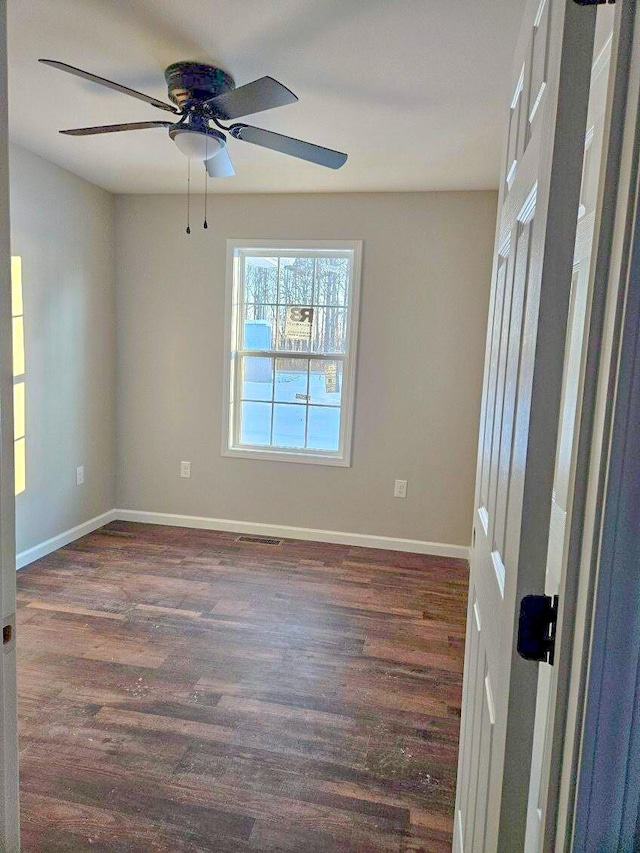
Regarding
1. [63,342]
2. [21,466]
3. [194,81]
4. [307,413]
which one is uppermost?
[194,81]

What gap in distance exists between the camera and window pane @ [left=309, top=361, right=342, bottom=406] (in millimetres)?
3969

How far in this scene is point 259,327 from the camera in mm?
4062

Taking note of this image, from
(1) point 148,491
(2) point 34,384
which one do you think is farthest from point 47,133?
(1) point 148,491

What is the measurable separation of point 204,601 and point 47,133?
2.74m

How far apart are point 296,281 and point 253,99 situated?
2165mm

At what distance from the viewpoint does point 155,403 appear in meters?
4.23

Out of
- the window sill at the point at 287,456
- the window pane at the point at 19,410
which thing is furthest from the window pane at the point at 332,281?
the window pane at the point at 19,410

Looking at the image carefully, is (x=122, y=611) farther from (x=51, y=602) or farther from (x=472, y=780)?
(x=472, y=780)

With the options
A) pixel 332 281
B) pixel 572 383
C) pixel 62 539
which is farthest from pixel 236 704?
pixel 332 281

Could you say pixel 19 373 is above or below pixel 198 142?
below

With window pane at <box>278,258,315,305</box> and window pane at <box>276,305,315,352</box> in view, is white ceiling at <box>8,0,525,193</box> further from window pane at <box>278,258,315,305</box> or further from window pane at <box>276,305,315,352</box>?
window pane at <box>276,305,315,352</box>

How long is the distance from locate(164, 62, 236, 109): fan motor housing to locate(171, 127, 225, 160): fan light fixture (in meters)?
0.14

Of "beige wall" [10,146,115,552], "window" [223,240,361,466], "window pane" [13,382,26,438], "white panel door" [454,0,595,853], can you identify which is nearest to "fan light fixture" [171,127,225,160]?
"white panel door" [454,0,595,853]

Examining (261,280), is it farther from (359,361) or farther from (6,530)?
(6,530)
